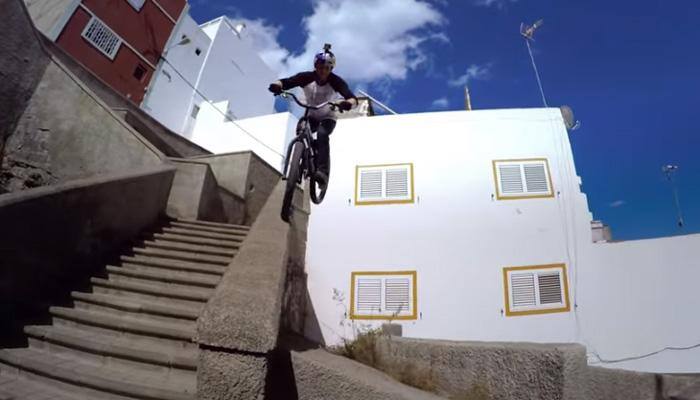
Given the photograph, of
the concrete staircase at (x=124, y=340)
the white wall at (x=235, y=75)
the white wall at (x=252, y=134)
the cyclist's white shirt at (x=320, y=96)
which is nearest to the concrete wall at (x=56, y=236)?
the concrete staircase at (x=124, y=340)

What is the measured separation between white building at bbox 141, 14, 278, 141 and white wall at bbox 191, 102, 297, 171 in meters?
0.27

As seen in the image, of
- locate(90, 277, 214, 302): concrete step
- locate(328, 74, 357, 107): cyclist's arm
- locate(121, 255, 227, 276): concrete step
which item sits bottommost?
locate(90, 277, 214, 302): concrete step

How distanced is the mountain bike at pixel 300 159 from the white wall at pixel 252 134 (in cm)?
1132

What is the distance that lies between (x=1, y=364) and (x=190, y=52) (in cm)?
2066

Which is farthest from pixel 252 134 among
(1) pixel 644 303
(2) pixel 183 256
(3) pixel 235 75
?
(1) pixel 644 303

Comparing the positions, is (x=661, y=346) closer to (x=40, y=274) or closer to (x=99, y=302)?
(x=99, y=302)

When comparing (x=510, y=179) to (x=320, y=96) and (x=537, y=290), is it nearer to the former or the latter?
(x=537, y=290)

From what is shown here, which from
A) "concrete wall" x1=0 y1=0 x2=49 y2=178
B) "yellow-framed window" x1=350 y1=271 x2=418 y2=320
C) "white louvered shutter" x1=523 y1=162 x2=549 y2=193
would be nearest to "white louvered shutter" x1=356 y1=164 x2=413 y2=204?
"yellow-framed window" x1=350 y1=271 x2=418 y2=320

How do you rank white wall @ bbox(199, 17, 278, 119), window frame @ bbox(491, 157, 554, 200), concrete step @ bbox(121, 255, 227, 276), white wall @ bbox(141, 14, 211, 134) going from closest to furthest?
1. concrete step @ bbox(121, 255, 227, 276)
2. window frame @ bbox(491, 157, 554, 200)
3. white wall @ bbox(141, 14, 211, 134)
4. white wall @ bbox(199, 17, 278, 119)

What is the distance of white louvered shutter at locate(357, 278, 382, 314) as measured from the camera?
8.09m

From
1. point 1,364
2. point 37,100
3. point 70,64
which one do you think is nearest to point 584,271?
point 1,364

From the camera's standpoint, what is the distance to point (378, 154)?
31.9 feet

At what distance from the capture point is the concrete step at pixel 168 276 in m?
4.15

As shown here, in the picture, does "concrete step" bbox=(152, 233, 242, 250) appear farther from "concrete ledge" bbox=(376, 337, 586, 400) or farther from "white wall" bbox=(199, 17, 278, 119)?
"white wall" bbox=(199, 17, 278, 119)
